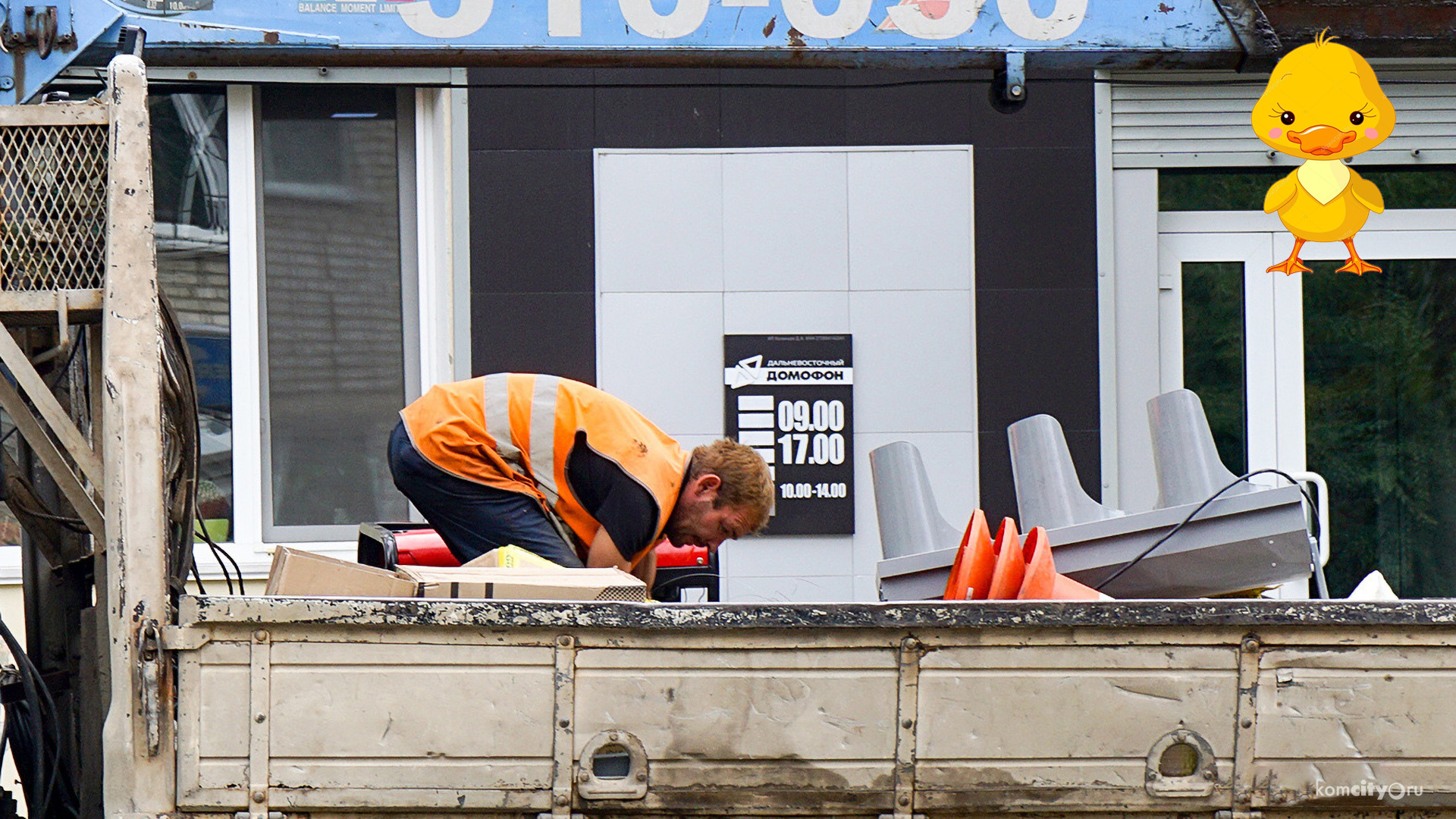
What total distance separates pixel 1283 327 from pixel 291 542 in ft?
17.6

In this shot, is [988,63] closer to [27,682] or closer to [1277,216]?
[27,682]

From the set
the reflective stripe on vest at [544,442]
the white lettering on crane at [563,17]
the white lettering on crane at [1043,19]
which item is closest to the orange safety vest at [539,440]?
the reflective stripe on vest at [544,442]

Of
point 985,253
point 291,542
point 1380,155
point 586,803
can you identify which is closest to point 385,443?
point 291,542

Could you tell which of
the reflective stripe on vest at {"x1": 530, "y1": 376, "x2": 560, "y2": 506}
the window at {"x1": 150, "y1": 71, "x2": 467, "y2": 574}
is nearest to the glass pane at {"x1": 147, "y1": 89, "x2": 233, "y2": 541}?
the window at {"x1": 150, "y1": 71, "x2": 467, "y2": 574}

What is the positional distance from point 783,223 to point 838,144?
515mm

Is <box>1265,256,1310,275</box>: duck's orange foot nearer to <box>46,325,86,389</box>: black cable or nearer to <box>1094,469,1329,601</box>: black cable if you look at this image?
<box>1094,469,1329,601</box>: black cable

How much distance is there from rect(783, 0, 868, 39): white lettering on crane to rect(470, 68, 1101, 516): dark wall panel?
9.88 feet

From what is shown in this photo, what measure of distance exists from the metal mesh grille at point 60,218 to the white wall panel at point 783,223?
419 centimetres

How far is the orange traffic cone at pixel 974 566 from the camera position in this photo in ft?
10.5

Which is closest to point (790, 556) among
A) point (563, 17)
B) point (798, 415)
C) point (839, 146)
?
point (798, 415)

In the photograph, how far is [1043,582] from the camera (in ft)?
10.2

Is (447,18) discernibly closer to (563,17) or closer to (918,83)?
(563,17)

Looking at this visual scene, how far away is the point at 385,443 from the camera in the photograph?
7047 mm

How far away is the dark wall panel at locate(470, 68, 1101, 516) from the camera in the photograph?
6902mm
